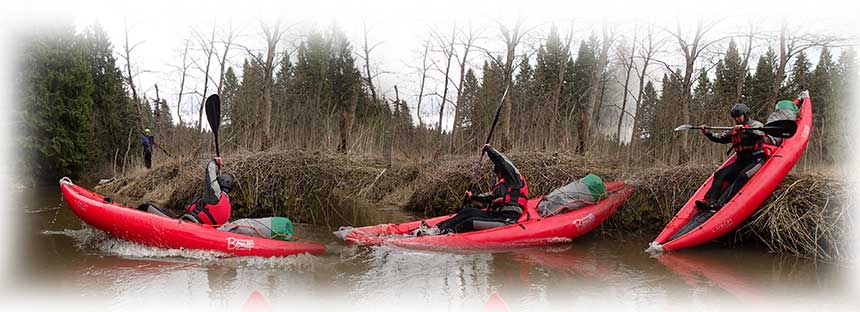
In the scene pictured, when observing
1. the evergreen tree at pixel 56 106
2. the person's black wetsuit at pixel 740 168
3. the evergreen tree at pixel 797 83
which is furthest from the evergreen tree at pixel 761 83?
the evergreen tree at pixel 56 106

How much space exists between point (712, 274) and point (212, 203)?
18.2ft

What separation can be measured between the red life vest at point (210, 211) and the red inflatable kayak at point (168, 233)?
324 millimetres

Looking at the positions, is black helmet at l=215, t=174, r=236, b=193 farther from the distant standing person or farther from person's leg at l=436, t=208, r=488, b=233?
the distant standing person

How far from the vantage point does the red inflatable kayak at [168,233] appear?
5.89 m

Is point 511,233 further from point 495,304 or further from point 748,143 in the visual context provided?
point 748,143

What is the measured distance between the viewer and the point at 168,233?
19.3ft

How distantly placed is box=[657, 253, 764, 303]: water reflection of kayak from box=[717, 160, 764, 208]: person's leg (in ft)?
2.86

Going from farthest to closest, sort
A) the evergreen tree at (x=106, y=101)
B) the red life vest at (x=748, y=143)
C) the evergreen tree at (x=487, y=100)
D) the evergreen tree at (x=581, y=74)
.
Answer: the evergreen tree at (x=581, y=74), the evergreen tree at (x=106, y=101), the evergreen tree at (x=487, y=100), the red life vest at (x=748, y=143)

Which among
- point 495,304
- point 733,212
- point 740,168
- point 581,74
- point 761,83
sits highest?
point 581,74

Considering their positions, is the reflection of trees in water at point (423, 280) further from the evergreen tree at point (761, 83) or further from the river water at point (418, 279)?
the evergreen tree at point (761, 83)

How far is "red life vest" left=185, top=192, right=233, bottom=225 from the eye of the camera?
629 cm

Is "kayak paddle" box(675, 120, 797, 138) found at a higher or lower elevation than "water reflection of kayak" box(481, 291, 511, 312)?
higher

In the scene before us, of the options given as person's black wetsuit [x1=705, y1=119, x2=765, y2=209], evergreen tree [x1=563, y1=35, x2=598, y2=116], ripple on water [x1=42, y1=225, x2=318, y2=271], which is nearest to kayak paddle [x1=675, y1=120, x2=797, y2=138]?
person's black wetsuit [x1=705, y1=119, x2=765, y2=209]

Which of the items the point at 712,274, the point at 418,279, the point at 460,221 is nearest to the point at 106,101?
the point at 460,221
